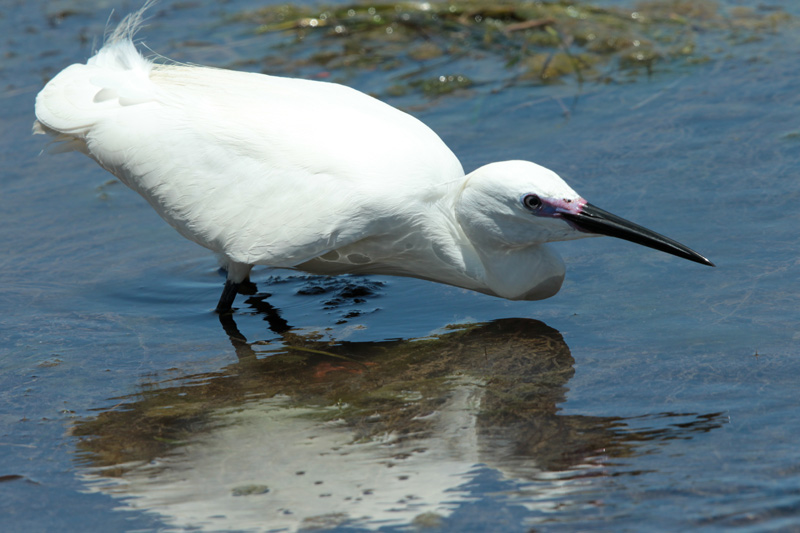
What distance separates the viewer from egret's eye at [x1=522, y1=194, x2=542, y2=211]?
4316 millimetres

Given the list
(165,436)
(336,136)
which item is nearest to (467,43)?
(336,136)

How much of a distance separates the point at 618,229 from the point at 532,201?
42cm

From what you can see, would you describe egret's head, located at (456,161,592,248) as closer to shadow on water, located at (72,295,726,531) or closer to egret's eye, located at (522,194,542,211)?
egret's eye, located at (522,194,542,211)

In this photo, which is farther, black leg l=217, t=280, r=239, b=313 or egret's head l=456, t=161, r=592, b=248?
black leg l=217, t=280, r=239, b=313

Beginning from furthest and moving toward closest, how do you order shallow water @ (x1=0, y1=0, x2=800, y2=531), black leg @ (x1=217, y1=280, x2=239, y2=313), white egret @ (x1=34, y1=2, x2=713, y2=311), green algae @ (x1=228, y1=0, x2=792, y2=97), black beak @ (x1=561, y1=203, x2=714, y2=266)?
1. green algae @ (x1=228, y1=0, x2=792, y2=97)
2. black leg @ (x1=217, y1=280, x2=239, y2=313)
3. white egret @ (x1=34, y1=2, x2=713, y2=311)
4. black beak @ (x1=561, y1=203, x2=714, y2=266)
5. shallow water @ (x1=0, y1=0, x2=800, y2=531)

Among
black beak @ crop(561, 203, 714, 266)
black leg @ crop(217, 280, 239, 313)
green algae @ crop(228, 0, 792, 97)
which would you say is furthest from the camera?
green algae @ crop(228, 0, 792, 97)

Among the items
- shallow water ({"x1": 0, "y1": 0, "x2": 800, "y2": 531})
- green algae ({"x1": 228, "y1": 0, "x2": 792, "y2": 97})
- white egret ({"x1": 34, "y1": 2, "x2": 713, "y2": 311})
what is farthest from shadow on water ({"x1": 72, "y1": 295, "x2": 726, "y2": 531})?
green algae ({"x1": 228, "y1": 0, "x2": 792, "y2": 97})

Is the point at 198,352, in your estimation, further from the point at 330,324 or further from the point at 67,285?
the point at 67,285

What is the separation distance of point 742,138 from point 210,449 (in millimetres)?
4182

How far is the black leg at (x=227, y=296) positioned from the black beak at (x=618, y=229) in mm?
1900

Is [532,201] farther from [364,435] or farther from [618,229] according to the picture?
[364,435]

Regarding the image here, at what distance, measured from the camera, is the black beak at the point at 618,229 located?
4.27m

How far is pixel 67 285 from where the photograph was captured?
210 inches

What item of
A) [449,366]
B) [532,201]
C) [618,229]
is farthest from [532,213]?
[449,366]
